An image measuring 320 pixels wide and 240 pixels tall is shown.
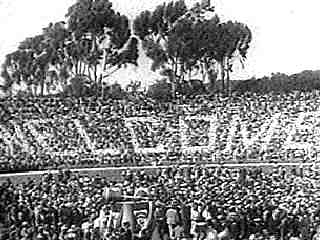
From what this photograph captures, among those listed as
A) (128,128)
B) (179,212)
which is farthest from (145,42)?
(179,212)

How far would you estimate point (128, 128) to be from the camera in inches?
1694

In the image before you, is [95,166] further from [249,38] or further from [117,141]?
[249,38]

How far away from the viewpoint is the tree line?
54.1 m

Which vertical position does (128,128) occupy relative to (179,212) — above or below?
above

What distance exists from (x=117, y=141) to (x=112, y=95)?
13.8 metres

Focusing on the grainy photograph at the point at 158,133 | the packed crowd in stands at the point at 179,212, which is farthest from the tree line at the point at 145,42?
the packed crowd in stands at the point at 179,212

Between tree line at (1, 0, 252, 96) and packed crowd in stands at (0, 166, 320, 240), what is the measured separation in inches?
1320

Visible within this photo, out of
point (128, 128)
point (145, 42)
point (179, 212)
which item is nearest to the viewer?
point (179, 212)

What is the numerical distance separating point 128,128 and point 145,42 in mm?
12786

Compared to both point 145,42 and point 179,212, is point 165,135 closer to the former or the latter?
point 145,42

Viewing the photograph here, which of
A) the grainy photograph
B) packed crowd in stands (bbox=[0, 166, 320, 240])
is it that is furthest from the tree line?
packed crowd in stands (bbox=[0, 166, 320, 240])

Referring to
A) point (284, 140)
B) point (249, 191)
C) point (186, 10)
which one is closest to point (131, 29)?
point (186, 10)

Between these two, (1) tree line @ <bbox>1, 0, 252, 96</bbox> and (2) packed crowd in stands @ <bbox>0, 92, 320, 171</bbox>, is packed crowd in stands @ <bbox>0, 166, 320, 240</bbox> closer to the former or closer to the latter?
(2) packed crowd in stands @ <bbox>0, 92, 320, 171</bbox>

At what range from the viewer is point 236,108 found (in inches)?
1827
